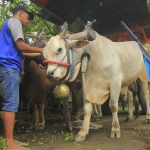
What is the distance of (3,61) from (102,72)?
5.23 ft

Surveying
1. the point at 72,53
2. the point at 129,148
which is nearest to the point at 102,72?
the point at 72,53

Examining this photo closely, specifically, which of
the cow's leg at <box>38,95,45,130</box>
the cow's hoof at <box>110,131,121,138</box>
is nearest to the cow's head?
the cow's hoof at <box>110,131,121,138</box>

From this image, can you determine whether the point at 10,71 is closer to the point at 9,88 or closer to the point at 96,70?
the point at 9,88

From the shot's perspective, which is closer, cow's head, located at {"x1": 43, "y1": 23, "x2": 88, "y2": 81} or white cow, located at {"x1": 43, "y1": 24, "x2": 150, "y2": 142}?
cow's head, located at {"x1": 43, "y1": 23, "x2": 88, "y2": 81}

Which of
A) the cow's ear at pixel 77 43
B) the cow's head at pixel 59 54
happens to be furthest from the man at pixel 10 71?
the cow's ear at pixel 77 43

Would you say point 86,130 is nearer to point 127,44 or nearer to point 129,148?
point 129,148

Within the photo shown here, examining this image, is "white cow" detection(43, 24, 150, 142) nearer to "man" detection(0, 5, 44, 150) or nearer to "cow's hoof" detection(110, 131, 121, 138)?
"cow's hoof" detection(110, 131, 121, 138)

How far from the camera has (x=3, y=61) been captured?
10.5ft

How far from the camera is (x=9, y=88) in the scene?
316 cm

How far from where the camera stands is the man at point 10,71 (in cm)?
309

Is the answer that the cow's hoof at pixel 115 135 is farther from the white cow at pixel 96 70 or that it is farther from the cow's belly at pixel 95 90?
the cow's belly at pixel 95 90

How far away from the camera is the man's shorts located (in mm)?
3123

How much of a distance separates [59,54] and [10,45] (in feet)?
2.28

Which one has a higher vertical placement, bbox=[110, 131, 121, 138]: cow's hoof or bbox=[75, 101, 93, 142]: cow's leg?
bbox=[75, 101, 93, 142]: cow's leg
